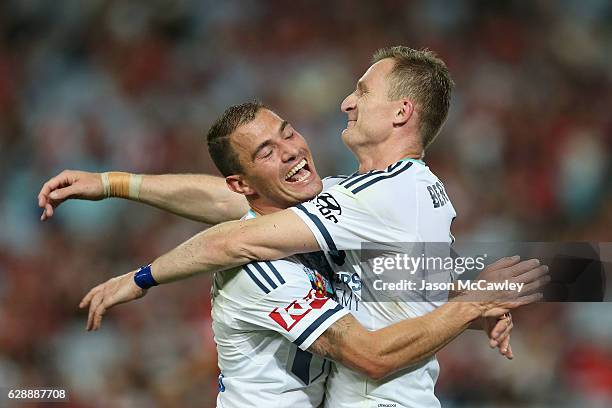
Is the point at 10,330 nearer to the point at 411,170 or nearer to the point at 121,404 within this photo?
the point at 121,404

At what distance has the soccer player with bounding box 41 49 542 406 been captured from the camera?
280cm

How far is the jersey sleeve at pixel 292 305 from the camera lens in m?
2.79

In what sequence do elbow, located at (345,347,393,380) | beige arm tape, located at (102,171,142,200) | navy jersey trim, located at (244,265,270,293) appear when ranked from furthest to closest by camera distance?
beige arm tape, located at (102,171,142,200) < navy jersey trim, located at (244,265,270,293) < elbow, located at (345,347,393,380)

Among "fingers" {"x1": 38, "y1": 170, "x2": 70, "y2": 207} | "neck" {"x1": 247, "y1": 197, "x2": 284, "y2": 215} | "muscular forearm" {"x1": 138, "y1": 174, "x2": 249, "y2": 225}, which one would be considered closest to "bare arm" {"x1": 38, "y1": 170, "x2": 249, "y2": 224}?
"muscular forearm" {"x1": 138, "y1": 174, "x2": 249, "y2": 225}

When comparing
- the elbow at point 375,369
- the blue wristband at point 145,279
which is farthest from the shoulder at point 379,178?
the blue wristband at point 145,279

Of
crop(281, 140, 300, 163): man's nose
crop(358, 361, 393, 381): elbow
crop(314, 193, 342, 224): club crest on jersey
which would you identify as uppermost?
crop(281, 140, 300, 163): man's nose

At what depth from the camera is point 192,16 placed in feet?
25.0

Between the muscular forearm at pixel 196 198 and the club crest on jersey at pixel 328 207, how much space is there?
89 centimetres

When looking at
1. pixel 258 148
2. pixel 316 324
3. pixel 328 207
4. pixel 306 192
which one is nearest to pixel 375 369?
pixel 316 324

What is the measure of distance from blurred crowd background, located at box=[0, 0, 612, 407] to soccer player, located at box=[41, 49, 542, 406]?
2693 mm

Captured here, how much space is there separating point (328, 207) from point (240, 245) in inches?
12.7

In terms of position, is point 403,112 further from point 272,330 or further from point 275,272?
point 272,330

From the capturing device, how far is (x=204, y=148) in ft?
23.2

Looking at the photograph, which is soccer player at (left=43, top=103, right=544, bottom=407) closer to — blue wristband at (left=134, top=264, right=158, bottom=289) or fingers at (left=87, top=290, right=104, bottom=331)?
blue wristband at (left=134, top=264, right=158, bottom=289)
